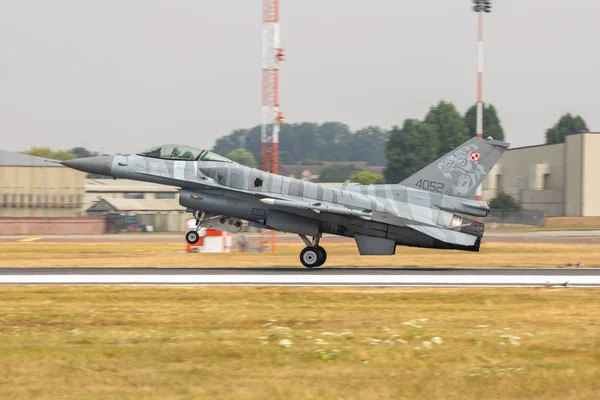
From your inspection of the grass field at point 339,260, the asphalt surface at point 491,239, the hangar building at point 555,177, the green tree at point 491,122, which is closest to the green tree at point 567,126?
the green tree at point 491,122

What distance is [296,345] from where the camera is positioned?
10617mm

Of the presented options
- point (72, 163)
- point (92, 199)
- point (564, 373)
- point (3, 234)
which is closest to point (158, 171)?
point (72, 163)

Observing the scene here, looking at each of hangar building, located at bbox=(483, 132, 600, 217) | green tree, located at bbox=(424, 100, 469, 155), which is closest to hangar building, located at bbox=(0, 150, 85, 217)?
hangar building, located at bbox=(483, 132, 600, 217)

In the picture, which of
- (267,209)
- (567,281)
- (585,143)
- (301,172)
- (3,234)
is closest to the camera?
(567,281)

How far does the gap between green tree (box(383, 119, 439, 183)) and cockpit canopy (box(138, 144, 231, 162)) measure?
288 feet

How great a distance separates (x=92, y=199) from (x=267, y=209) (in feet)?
227

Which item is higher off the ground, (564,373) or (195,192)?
(195,192)

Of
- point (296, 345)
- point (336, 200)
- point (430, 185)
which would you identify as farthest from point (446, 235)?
point (296, 345)

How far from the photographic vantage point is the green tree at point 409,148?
11150 cm

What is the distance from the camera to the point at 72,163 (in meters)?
23.7

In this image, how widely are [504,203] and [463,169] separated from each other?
55.9m

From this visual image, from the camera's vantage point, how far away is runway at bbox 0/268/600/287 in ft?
58.4

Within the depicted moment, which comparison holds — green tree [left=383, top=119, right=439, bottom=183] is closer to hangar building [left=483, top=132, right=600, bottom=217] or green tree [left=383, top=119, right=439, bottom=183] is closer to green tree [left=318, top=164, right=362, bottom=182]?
green tree [left=318, top=164, right=362, bottom=182]

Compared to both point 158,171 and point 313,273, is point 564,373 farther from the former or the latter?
point 158,171
